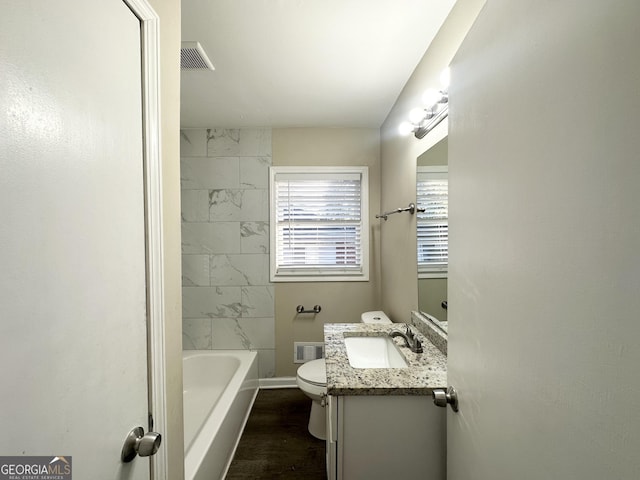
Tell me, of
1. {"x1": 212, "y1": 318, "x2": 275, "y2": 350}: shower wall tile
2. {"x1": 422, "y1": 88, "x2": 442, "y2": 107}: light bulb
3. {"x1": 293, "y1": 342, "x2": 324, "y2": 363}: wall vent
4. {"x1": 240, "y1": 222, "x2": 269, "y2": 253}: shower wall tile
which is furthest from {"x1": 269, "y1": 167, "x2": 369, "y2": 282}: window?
{"x1": 422, "y1": 88, "x2": 442, "y2": 107}: light bulb

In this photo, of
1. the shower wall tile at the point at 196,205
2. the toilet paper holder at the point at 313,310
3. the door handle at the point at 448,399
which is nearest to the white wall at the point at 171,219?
the door handle at the point at 448,399

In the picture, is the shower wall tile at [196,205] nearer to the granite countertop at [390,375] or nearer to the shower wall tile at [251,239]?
the shower wall tile at [251,239]

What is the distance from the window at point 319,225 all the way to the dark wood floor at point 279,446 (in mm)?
1099

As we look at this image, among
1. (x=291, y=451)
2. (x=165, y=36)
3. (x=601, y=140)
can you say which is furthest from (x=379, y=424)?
(x=165, y=36)

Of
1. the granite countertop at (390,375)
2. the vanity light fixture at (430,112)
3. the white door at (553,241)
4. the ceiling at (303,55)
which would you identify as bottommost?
the granite countertop at (390,375)

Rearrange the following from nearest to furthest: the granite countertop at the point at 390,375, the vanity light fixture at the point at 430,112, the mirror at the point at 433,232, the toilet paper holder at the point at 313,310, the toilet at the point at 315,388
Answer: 1. the granite countertop at the point at 390,375
2. the vanity light fixture at the point at 430,112
3. the mirror at the point at 433,232
4. the toilet at the point at 315,388
5. the toilet paper holder at the point at 313,310

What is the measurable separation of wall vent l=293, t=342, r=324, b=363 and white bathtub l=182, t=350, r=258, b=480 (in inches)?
15.0

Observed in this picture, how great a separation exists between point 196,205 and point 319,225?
1.18m

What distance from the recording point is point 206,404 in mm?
2377

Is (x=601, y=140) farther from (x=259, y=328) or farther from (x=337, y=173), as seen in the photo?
(x=259, y=328)

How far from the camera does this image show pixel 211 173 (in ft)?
8.84

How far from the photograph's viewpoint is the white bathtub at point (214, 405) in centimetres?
148

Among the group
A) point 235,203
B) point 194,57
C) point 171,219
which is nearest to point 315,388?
point 171,219

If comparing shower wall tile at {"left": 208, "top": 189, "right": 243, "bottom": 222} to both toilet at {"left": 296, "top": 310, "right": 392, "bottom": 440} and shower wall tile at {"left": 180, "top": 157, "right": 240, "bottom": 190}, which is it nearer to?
shower wall tile at {"left": 180, "top": 157, "right": 240, "bottom": 190}
